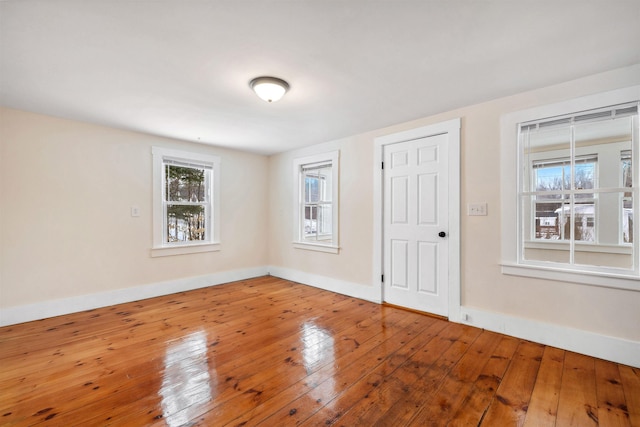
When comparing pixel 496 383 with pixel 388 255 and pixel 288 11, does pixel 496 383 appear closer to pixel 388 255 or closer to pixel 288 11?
pixel 388 255

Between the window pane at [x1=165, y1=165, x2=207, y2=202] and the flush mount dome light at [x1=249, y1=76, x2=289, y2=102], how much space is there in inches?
102

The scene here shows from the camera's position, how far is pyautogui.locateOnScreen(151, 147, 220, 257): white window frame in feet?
13.9

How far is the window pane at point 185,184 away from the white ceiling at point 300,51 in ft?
4.44

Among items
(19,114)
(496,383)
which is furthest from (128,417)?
(19,114)

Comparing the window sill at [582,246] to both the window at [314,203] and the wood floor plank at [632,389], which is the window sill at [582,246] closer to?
the wood floor plank at [632,389]

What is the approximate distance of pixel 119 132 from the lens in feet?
12.8

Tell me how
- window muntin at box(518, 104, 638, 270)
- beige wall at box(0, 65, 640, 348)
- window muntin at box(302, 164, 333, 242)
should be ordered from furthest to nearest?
window muntin at box(302, 164, 333, 242), window muntin at box(518, 104, 638, 270), beige wall at box(0, 65, 640, 348)

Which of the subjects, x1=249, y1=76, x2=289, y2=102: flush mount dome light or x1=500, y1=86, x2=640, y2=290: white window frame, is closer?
x1=500, y1=86, x2=640, y2=290: white window frame

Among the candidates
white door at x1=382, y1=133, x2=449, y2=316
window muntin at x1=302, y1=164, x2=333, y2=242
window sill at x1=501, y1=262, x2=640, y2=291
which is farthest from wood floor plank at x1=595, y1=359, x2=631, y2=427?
window muntin at x1=302, y1=164, x2=333, y2=242

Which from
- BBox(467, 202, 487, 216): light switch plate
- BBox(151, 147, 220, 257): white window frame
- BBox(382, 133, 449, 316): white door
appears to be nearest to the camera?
BBox(467, 202, 487, 216): light switch plate

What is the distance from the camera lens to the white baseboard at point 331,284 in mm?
3982

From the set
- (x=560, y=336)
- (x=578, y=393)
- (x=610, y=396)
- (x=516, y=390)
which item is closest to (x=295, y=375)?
(x=516, y=390)

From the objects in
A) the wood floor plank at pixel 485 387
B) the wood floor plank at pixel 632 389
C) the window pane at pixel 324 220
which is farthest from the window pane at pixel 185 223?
the wood floor plank at pixel 632 389

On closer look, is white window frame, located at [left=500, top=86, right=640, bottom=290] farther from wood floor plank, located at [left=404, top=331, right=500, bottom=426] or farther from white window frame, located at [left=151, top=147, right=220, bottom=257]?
white window frame, located at [left=151, top=147, right=220, bottom=257]
